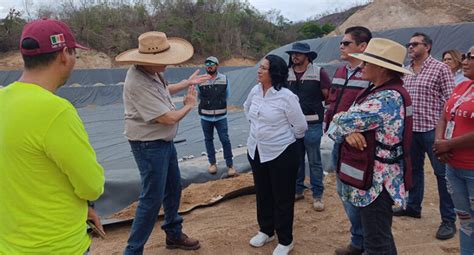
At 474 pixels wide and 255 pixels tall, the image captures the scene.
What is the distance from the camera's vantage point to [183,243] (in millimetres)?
3410

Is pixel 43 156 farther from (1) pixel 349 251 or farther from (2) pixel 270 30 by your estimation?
(2) pixel 270 30

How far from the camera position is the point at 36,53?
5.21 ft

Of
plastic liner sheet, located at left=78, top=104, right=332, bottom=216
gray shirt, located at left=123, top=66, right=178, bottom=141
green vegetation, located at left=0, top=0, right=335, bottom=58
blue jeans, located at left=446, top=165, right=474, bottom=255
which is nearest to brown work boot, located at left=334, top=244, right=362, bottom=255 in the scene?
blue jeans, located at left=446, top=165, right=474, bottom=255

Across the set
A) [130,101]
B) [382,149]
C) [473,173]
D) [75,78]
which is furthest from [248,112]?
[75,78]

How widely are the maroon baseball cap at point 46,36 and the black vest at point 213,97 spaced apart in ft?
12.8

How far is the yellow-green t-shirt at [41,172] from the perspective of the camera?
1.51 m

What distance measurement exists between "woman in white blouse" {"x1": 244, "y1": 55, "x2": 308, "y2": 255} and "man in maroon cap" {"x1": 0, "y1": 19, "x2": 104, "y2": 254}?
67.0 inches

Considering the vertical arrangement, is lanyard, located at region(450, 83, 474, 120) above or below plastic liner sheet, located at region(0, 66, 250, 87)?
above

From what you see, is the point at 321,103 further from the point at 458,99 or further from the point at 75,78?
the point at 75,78

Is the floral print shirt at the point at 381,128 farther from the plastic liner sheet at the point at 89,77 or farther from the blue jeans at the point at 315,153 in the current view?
the plastic liner sheet at the point at 89,77

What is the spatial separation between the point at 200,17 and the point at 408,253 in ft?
114

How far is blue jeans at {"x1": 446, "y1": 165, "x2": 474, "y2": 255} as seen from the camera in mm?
2484

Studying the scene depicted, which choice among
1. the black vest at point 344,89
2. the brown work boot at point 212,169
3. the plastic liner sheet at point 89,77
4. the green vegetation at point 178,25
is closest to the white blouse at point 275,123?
the black vest at point 344,89

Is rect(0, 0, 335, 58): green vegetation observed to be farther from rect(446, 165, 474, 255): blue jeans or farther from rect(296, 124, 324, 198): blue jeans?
rect(446, 165, 474, 255): blue jeans
